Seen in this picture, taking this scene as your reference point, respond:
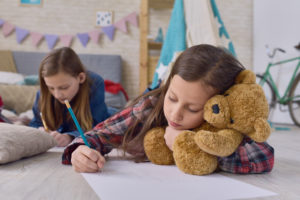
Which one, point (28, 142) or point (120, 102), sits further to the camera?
point (120, 102)

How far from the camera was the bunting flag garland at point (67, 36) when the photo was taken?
130 inches

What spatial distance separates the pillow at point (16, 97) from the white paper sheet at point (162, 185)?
6.46 feet

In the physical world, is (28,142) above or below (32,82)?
above

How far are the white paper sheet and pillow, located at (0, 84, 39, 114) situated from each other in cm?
197

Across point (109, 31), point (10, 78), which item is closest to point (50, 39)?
point (109, 31)

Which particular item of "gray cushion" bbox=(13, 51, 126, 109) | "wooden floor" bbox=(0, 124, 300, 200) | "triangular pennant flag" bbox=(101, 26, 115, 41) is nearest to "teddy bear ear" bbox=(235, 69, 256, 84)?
"wooden floor" bbox=(0, 124, 300, 200)

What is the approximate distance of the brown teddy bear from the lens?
2.20 ft

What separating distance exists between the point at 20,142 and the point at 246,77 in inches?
27.5

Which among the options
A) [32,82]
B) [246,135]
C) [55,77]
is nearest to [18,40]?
[32,82]

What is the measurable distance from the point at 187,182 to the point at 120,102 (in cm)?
209

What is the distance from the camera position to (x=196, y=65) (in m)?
0.73

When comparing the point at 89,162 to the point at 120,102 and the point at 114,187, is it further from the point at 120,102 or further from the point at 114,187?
the point at 120,102

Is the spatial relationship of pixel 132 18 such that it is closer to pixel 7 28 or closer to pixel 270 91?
pixel 7 28

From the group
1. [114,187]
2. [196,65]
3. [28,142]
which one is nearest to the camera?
[114,187]
